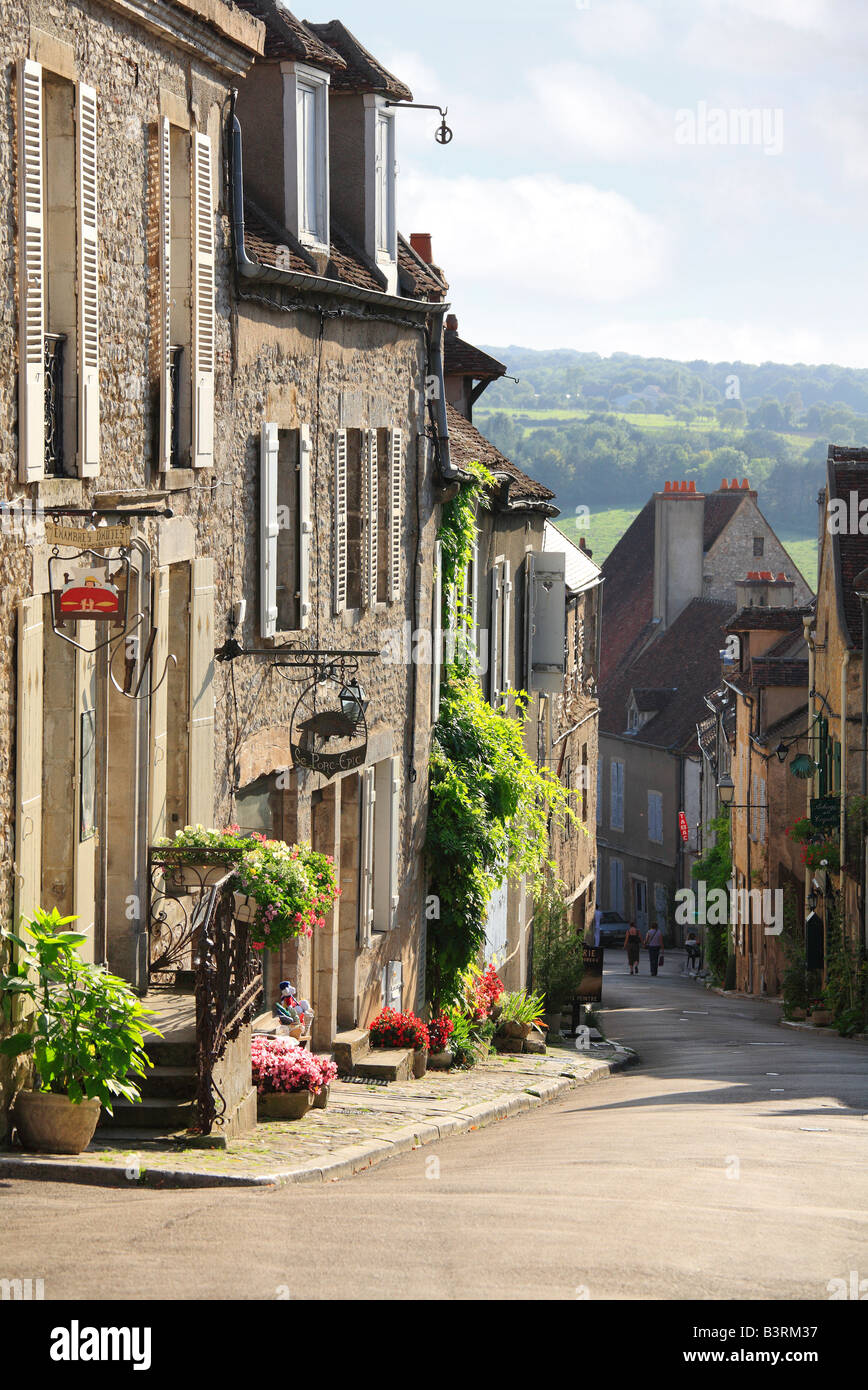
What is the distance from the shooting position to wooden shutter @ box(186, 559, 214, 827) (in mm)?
11203

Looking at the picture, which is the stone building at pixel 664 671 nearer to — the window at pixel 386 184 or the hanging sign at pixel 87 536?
the window at pixel 386 184

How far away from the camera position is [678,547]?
5734cm

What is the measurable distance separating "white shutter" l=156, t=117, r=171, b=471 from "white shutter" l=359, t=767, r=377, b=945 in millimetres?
5421

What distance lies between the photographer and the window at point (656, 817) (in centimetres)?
5247

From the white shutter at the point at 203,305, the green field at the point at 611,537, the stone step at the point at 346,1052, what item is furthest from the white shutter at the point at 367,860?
the green field at the point at 611,537

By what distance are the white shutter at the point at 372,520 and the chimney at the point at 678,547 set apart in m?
42.4

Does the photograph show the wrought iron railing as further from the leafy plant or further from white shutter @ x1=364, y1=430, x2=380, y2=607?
white shutter @ x1=364, y1=430, x2=380, y2=607

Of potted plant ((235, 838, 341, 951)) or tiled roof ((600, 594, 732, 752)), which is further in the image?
tiled roof ((600, 594, 732, 752))

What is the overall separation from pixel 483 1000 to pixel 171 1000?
904 centimetres

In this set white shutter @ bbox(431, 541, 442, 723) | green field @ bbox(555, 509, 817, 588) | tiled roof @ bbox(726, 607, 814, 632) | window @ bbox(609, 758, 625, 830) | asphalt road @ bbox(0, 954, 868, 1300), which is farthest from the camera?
green field @ bbox(555, 509, 817, 588)

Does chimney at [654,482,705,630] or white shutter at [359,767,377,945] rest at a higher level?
chimney at [654,482,705,630]

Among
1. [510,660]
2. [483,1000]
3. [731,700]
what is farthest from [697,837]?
[483,1000]

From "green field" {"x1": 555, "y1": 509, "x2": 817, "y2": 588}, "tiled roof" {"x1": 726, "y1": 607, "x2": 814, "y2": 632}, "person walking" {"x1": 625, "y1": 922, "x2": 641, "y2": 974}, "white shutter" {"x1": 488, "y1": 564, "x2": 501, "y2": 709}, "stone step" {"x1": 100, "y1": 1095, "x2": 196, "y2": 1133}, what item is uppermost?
"green field" {"x1": 555, "y1": 509, "x2": 817, "y2": 588}

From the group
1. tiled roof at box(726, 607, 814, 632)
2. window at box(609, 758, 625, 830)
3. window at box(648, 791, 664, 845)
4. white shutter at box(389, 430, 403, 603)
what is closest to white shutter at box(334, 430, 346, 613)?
white shutter at box(389, 430, 403, 603)
